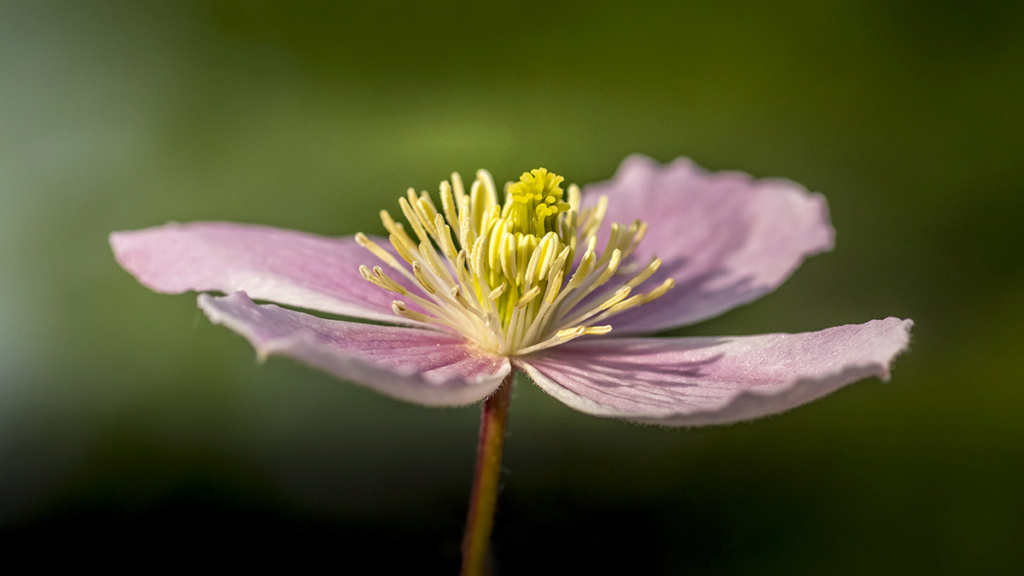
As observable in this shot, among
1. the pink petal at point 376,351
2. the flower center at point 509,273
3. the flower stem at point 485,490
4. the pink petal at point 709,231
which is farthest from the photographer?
the pink petal at point 709,231

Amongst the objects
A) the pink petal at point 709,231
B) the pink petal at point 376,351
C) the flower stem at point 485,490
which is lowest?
the flower stem at point 485,490

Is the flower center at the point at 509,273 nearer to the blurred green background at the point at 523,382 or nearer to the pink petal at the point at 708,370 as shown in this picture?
the pink petal at the point at 708,370

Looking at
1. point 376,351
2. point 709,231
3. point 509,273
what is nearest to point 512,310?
point 509,273

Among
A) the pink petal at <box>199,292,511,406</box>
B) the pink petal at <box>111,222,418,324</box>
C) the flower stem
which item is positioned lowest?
the flower stem

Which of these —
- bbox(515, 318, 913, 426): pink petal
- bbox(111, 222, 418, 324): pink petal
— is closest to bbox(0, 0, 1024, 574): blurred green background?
bbox(111, 222, 418, 324): pink petal

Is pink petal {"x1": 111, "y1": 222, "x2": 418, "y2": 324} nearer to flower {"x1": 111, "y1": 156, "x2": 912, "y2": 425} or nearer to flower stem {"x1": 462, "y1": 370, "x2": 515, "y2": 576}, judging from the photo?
flower {"x1": 111, "y1": 156, "x2": 912, "y2": 425}

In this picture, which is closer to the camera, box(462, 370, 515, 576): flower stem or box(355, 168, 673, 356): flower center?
box(462, 370, 515, 576): flower stem

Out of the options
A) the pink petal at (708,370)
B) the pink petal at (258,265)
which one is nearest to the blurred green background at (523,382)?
the pink petal at (258,265)
